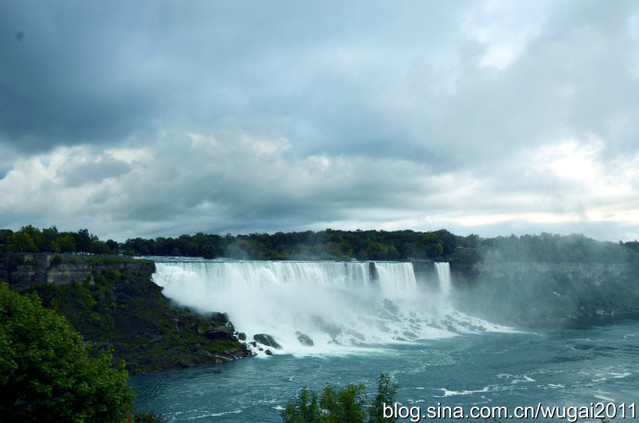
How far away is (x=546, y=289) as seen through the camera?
75250mm

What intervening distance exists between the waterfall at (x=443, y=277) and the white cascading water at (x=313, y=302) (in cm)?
617

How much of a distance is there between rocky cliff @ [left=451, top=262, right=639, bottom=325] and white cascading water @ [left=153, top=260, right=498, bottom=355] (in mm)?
8731

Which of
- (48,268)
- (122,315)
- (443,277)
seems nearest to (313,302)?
(122,315)

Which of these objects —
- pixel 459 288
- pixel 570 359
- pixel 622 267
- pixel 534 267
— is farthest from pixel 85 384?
pixel 622 267

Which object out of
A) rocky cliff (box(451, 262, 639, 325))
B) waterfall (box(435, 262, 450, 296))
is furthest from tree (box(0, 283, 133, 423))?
waterfall (box(435, 262, 450, 296))

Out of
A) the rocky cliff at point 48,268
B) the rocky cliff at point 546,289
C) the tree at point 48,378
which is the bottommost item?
the rocky cliff at point 546,289

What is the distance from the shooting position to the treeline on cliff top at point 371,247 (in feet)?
263

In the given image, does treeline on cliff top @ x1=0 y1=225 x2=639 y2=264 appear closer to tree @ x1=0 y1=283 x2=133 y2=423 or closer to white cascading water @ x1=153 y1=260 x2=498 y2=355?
white cascading water @ x1=153 y1=260 x2=498 y2=355

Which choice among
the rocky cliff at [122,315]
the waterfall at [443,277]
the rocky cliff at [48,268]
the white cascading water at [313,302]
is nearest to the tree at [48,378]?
the rocky cliff at [122,315]

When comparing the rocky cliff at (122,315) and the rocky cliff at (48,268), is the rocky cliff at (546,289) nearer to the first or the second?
the rocky cliff at (122,315)

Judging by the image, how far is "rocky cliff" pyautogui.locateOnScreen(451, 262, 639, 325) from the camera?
68.5m

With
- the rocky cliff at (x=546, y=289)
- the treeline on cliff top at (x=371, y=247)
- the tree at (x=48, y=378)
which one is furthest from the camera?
the treeline on cliff top at (x=371, y=247)

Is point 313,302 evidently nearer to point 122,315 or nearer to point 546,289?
point 122,315

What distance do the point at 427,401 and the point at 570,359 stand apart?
1764 centimetres
